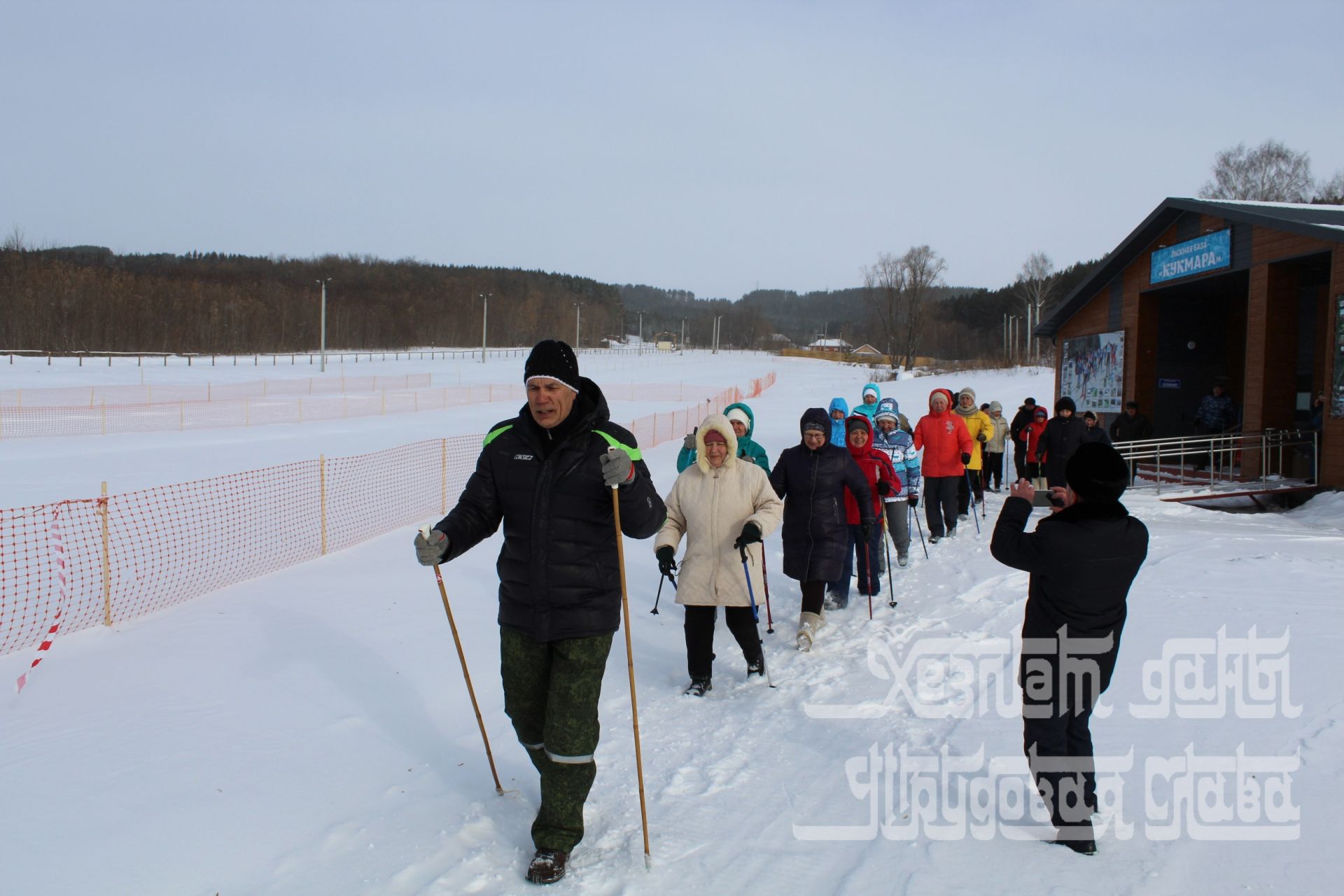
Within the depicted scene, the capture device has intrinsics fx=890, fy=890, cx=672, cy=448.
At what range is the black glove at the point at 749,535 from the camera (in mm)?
4957

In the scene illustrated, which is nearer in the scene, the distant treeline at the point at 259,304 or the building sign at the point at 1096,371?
the building sign at the point at 1096,371

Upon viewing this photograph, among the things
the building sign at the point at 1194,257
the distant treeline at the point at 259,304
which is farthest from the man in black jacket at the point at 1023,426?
the distant treeline at the point at 259,304

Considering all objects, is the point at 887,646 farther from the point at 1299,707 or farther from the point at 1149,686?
the point at 1299,707

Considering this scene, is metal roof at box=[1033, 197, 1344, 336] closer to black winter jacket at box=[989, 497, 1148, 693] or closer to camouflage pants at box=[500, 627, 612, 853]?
black winter jacket at box=[989, 497, 1148, 693]

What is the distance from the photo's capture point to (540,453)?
3346 millimetres

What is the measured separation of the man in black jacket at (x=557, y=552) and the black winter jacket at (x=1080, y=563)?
1434 millimetres

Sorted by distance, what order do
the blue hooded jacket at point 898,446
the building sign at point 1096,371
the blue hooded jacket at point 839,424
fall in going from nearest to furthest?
the blue hooded jacket at point 839,424, the blue hooded jacket at point 898,446, the building sign at point 1096,371

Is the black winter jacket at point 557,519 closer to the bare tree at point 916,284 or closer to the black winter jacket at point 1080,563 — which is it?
the black winter jacket at point 1080,563

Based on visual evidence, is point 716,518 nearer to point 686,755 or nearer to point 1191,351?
point 686,755

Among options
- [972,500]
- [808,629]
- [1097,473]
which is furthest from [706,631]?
[972,500]

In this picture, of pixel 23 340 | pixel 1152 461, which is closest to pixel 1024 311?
pixel 1152 461

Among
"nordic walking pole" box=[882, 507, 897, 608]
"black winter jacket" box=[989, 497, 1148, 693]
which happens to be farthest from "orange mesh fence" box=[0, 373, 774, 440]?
"black winter jacket" box=[989, 497, 1148, 693]

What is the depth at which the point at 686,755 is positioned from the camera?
445cm

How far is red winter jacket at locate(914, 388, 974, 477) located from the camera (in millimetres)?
9531
